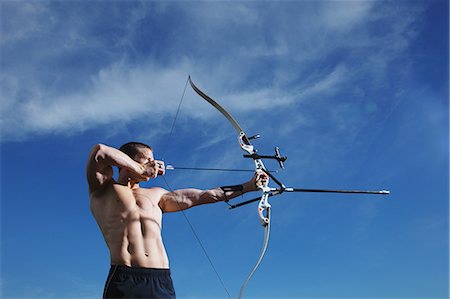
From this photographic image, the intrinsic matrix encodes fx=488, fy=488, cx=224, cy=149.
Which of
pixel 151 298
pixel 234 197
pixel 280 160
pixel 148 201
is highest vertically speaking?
pixel 280 160

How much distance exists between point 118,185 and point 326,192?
4.55 ft

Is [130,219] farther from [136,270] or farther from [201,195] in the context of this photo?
[201,195]

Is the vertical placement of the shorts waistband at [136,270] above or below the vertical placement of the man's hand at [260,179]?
below

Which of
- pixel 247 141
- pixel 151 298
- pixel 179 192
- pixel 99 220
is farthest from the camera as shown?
pixel 247 141

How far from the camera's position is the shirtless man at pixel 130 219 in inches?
102

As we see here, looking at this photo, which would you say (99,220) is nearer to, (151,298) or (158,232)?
(158,232)

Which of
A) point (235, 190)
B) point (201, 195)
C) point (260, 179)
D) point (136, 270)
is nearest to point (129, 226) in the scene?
point (136, 270)

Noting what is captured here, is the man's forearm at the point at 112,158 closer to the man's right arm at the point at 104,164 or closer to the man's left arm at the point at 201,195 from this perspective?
the man's right arm at the point at 104,164

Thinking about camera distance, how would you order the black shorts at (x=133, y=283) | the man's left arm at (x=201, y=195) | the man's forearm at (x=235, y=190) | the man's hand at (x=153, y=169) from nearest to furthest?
the black shorts at (x=133, y=283) → the man's hand at (x=153, y=169) → the man's left arm at (x=201, y=195) → the man's forearm at (x=235, y=190)

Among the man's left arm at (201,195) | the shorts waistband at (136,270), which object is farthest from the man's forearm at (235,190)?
the shorts waistband at (136,270)

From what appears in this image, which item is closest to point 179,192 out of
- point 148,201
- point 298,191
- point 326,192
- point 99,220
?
point 148,201

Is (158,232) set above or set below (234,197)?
below

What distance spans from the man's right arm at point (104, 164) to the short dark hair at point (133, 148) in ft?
0.44

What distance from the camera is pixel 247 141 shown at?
3451 millimetres
